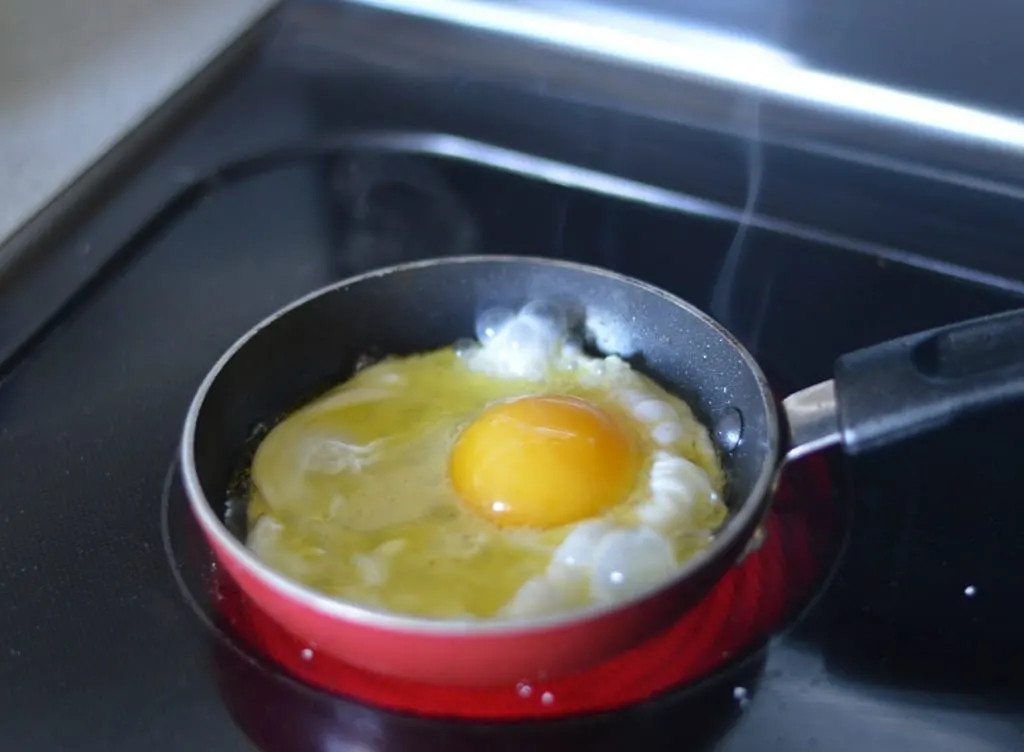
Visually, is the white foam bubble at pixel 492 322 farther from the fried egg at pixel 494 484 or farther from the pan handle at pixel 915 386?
the pan handle at pixel 915 386

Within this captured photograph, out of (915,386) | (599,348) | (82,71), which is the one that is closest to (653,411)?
(599,348)

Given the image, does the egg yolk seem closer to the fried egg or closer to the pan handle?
the fried egg

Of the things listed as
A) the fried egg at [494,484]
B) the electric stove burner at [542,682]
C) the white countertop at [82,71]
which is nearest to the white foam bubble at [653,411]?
the fried egg at [494,484]

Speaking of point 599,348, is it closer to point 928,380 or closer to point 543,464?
point 543,464

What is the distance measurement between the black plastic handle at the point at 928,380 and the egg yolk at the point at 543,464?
16 cm

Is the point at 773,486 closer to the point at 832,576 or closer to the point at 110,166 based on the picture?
the point at 832,576

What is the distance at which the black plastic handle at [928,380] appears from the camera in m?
0.63

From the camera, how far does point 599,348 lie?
0.85 meters

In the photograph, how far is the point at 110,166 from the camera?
0.99m

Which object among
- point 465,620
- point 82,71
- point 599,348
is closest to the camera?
point 465,620

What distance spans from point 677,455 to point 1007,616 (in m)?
0.22

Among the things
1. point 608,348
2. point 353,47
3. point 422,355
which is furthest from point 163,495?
point 353,47

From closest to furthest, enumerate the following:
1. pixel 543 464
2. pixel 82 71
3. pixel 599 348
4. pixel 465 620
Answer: pixel 465 620, pixel 543 464, pixel 599 348, pixel 82 71

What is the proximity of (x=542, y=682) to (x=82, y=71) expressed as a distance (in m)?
0.84
